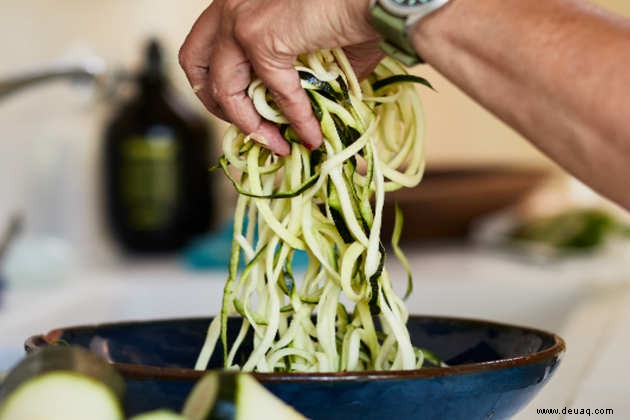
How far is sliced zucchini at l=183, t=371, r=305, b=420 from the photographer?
1.54 feet

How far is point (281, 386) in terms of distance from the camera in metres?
0.55

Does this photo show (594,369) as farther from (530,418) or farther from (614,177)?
(614,177)

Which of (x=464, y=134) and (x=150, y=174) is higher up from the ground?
(x=150, y=174)

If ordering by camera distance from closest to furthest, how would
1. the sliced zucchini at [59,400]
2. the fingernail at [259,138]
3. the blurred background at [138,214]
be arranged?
the sliced zucchini at [59,400]
the fingernail at [259,138]
the blurred background at [138,214]

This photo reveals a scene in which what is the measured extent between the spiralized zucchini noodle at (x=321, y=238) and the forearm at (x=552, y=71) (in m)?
0.08

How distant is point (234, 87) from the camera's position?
71 cm

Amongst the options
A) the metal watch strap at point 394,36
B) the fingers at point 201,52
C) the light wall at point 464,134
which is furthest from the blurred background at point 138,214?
the light wall at point 464,134

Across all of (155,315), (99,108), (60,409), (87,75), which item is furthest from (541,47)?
(99,108)

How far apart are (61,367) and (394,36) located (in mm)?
323

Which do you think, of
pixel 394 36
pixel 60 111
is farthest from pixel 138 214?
pixel 394 36

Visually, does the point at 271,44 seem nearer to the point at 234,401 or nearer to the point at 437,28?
the point at 437,28

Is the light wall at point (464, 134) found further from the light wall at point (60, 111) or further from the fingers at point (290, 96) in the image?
the fingers at point (290, 96)

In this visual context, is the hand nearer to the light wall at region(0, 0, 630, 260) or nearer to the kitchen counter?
the kitchen counter

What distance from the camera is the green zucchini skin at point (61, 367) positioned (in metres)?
0.48
